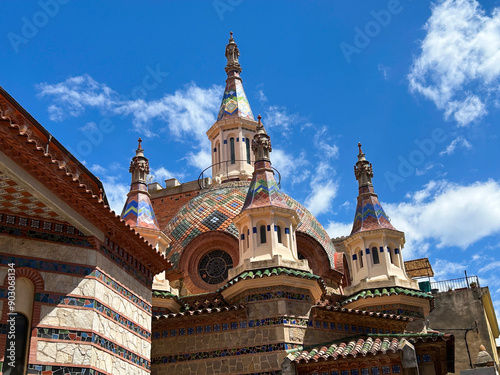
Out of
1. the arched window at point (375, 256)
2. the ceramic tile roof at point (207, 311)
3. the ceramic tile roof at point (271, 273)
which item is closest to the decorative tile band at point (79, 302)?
the ceramic tile roof at point (207, 311)

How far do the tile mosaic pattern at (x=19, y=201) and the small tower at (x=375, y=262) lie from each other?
11.0 metres

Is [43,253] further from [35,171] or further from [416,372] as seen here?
[416,372]

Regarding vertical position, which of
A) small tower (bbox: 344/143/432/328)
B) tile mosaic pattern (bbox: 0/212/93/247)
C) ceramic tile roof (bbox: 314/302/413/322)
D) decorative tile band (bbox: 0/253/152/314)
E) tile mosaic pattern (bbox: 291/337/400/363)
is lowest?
tile mosaic pattern (bbox: 291/337/400/363)

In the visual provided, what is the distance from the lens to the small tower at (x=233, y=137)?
2367cm

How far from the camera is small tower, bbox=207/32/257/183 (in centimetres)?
2367

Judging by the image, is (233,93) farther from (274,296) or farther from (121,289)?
(121,289)

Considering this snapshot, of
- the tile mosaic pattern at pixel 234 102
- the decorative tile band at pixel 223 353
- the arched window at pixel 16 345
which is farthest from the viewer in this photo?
the tile mosaic pattern at pixel 234 102

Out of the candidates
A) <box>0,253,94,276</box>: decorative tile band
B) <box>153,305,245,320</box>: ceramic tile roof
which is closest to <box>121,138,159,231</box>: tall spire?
<box>153,305,245,320</box>: ceramic tile roof

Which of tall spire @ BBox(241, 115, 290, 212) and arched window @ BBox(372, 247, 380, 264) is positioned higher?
tall spire @ BBox(241, 115, 290, 212)

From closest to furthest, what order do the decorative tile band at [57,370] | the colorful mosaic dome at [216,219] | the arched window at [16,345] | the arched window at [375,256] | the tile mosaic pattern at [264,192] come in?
the arched window at [16,345], the decorative tile band at [57,370], the tile mosaic pattern at [264,192], the arched window at [375,256], the colorful mosaic dome at [216,219]

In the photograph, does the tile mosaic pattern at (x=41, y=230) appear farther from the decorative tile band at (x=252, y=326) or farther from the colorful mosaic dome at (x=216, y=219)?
the colorful mosaic dome at (x=216, y=219)

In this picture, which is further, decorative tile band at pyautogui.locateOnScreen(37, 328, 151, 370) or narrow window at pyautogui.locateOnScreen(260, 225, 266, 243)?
narrow window at pyautogui.locateOnScreen(260, 225, 266, 243)

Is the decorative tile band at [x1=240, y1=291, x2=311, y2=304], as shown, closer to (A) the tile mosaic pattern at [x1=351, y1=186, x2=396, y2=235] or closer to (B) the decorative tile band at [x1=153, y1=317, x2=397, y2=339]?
(B) the decorative tile band at [x1=153, y1=317, x2=397, y2=339]

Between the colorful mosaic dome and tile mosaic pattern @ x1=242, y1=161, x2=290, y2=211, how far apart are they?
1938mm
